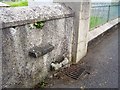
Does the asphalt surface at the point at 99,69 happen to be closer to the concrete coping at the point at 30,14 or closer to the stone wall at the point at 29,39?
the stone wall at the point at 29,39

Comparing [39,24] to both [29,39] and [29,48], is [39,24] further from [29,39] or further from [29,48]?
[29,48]

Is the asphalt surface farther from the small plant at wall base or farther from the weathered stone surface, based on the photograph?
the small plant at wall base

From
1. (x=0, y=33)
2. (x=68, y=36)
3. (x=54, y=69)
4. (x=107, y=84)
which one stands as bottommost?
(x=107, y=84)

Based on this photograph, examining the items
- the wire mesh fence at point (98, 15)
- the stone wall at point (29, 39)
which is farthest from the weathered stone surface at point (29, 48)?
the wire mesh fence at point (98, 15)

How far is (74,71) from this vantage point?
15.4ft

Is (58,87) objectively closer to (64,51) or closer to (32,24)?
(64,51)

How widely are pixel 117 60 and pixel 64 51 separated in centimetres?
191

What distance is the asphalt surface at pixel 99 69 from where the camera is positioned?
4.14 metres

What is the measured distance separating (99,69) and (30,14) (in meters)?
2.47

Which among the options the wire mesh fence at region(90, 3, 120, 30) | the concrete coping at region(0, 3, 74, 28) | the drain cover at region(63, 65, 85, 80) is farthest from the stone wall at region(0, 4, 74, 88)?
the wire mesh fence at region(90, 3, 120, 30)

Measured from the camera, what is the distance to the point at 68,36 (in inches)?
184

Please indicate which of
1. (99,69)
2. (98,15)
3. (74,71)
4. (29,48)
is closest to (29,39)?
(29,48)

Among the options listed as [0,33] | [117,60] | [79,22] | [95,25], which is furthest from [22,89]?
[95,25]

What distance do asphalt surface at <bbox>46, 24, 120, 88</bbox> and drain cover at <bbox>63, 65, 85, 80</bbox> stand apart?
0.14m
